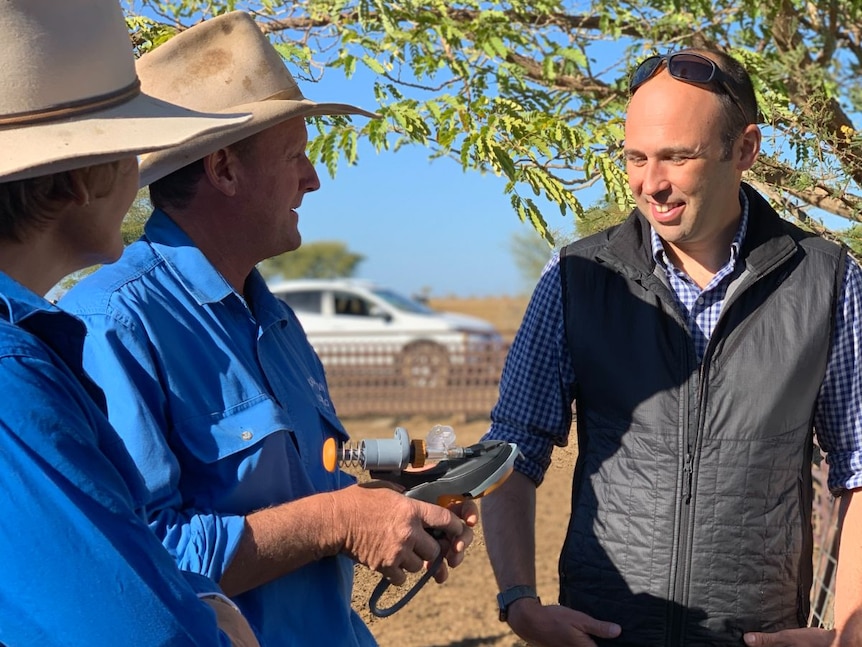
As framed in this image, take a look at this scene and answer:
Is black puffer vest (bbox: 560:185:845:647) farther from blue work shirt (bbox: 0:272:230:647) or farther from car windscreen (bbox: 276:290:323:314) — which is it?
car windscreen (bbox: 276:290:323:314)

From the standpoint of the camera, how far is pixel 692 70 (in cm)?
238

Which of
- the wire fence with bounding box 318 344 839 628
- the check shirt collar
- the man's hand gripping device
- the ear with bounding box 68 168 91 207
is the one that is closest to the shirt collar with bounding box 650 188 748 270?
the check shirt collar

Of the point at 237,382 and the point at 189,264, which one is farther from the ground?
the point at 189,264

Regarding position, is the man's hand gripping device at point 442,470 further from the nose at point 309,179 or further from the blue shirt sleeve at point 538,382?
the nose at point 309,179

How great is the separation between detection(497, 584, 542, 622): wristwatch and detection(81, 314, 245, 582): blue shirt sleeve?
930 millimetres

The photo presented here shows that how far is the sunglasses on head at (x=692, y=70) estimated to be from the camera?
2373mm

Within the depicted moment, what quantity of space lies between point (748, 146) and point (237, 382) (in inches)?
54.2

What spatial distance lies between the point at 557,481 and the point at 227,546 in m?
8.18

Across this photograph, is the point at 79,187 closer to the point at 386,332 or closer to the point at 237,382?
the point at 237,382

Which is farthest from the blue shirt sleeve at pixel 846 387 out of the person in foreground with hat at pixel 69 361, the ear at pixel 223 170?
the person in foreground with hat at pixel 69 361

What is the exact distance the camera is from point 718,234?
2.44 meters

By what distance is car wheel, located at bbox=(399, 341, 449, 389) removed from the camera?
579 inches

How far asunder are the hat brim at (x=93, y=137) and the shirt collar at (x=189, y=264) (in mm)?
514

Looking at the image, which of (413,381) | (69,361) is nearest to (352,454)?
(69,361)
